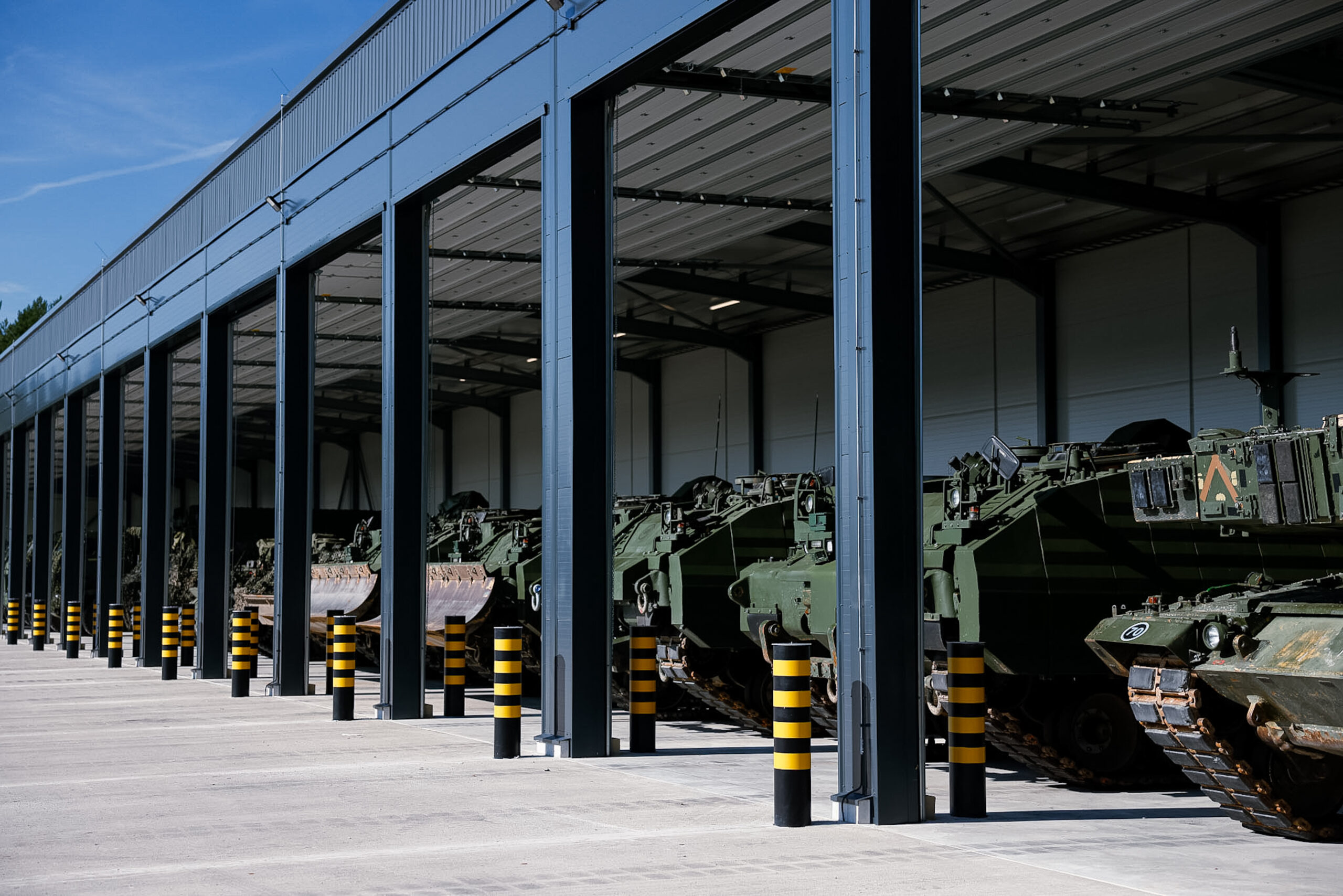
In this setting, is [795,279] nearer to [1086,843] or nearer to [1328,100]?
[1328,100]

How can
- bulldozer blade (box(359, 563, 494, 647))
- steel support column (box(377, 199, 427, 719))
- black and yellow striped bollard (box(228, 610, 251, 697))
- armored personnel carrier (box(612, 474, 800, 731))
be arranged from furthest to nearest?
black and yellow striped bollard (box(228, 610, 251, 697)) < bulldozer blade (box(359, 563, 494, 647)) < steel support column (box(377, 199, 427, 719)) < armored personnel carrier (box(612, 474, 800, 731))

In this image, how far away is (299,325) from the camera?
2008cm

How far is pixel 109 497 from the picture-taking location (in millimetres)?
30656

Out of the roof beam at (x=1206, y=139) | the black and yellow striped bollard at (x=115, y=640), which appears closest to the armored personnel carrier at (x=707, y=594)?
the roof beam at (x=1206, y=139)

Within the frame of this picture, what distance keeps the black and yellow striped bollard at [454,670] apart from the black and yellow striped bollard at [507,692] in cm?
376

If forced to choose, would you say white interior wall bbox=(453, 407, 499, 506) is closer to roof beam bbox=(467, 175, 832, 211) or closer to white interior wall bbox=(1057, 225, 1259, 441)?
white interior wall bbox=(1057, 225, 1259, 441)

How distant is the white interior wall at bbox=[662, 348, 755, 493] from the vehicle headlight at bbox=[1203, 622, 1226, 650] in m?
23.9

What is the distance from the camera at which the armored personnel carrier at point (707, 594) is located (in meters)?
15.6

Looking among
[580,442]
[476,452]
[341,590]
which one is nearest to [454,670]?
[580,442]

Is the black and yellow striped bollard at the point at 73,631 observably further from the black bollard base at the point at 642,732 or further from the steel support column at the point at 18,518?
the black bollard base at the point at 642,732

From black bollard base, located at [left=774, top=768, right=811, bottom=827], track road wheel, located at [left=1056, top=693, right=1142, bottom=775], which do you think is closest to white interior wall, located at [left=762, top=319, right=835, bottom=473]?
track road wheel, located at [left=1056, top=693, right=1142, bottom=775]

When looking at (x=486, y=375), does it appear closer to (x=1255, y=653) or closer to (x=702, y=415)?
(x=702, y=415)

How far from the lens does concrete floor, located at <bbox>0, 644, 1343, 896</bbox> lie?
752 centimetres

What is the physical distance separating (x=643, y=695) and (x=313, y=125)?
1034 centimetres
